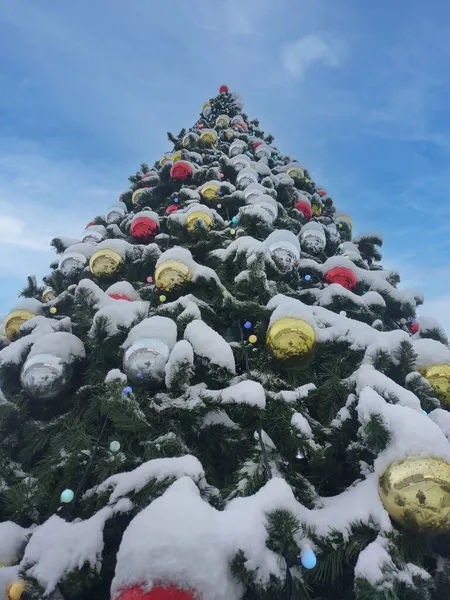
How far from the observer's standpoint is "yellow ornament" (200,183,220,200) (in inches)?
183

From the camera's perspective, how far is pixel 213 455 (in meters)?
2.24

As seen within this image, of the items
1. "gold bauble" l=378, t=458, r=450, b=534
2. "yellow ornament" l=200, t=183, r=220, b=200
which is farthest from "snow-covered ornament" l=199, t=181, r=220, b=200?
"gold bauble" l=378, t=458, r=450, b=534

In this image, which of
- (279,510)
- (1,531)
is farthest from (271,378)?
(1,531)

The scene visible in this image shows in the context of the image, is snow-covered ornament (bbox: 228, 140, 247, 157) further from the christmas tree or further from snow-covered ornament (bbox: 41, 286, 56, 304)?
snow-covered ornament (bbox: 41, 286, 56, 304)

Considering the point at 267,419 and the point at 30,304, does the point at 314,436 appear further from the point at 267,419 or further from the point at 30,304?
the point at 30,304

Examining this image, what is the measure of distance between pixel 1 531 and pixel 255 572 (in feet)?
3.84

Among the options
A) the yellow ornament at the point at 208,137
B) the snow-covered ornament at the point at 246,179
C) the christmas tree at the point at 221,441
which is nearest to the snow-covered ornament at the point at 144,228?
the christmas tree at the point at 221,441

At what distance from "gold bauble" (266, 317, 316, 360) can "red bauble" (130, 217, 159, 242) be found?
228 cm

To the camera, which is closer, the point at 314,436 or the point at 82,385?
the point at 314,436

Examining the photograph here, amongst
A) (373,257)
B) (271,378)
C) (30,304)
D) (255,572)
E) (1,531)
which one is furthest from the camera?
(373,257)

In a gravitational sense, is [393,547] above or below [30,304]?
below

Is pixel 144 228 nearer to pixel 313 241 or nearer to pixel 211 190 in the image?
pixel 211 190

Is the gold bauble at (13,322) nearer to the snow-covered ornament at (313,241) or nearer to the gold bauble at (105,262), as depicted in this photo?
the gold bauble at (105,262)

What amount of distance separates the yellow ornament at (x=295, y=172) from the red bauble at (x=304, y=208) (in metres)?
1.21
